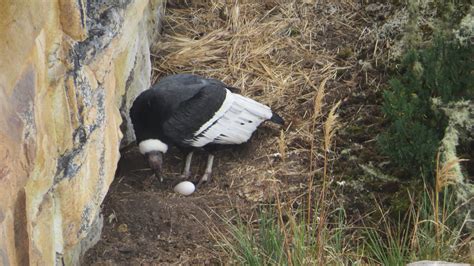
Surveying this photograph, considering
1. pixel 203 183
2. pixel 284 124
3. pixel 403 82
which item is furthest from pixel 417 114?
pixel 203 183

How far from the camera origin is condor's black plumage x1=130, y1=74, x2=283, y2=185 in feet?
18.9

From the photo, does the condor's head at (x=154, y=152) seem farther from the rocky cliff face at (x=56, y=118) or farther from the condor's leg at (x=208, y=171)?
the rocky cliff face at (x=56, y=118)

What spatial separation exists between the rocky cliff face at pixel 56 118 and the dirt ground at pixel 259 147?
0.56 metres

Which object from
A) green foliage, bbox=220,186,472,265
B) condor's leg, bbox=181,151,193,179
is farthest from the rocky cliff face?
condor's leg, bbox=181,151,193,179

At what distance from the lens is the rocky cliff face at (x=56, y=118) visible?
123 inches

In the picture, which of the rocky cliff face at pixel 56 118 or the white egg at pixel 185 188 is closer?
the rocky cliff face at pixel 56 118

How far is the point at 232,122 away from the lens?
590 cm

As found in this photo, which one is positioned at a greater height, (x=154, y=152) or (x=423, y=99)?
(x=423, y=99)

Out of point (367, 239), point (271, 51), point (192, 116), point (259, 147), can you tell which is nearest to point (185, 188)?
point (192, 116)

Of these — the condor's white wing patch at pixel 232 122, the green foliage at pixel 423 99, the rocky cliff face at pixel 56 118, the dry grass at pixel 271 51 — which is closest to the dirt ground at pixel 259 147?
the dry grass at pixel 271 51

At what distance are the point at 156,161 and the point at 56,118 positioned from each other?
201 cm

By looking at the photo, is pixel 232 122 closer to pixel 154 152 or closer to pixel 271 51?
pixel 154 152

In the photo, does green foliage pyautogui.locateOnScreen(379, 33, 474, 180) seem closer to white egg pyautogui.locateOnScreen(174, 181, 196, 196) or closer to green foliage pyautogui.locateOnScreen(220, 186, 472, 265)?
green foliage pyautogui.locateOnScreen(220, 186, 472, 265)

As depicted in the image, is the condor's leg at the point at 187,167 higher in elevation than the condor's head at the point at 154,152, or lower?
lower
